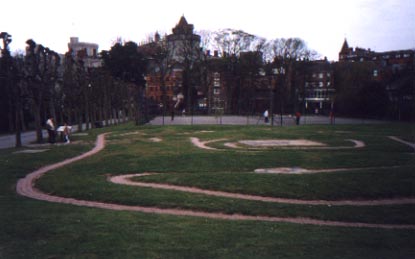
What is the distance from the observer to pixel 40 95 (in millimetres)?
25812

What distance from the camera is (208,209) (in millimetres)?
9789

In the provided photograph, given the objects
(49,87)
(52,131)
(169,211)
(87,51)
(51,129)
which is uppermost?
(87,51)

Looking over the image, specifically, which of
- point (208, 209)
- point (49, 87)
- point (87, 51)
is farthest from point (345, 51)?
point (208, 209)

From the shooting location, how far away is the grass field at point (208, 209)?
636 centimetres

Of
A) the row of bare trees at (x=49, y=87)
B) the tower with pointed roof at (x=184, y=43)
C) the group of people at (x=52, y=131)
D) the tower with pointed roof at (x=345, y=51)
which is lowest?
the group of people at (x=52, y=131)

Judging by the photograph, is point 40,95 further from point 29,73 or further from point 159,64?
point 159,64

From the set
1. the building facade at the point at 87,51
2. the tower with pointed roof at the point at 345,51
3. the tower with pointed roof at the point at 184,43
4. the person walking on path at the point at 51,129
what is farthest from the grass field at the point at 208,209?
the tower with pointed roof at the point at 345,51

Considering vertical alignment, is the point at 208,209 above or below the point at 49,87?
below

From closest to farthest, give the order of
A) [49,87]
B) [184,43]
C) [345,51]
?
[49,87]
[184,43]
[345,51]

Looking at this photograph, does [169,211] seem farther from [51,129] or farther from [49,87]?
[49,87]

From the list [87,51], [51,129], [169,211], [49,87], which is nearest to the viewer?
[169,211]

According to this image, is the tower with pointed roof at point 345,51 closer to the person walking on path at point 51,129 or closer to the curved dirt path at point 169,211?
the person walking on path at point 51,129

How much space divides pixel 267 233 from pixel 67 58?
3264cm

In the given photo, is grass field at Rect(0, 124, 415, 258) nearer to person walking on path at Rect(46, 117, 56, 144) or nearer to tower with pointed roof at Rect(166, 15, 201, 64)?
person walking on path at Rect(46, 117, 56, 144)
